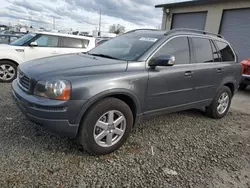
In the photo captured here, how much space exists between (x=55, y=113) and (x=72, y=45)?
5355 mm

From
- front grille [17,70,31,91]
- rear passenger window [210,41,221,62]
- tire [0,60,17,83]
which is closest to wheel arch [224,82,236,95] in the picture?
rear passenger window [210,41,221,62]

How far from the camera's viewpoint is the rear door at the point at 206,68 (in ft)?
12.6

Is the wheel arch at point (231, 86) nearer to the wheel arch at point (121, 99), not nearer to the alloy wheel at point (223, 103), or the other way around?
the alloy wheel at point (223, 103)

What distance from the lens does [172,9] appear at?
45.3 feet

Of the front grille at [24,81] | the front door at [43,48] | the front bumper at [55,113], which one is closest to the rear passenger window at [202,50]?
the front bumper at [55,113]

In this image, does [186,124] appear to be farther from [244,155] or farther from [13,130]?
[13,130]

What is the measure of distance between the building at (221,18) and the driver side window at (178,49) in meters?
8.23

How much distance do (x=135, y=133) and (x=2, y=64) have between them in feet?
15.9

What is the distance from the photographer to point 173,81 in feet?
11.1

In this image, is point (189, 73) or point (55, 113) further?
point (189, 73)

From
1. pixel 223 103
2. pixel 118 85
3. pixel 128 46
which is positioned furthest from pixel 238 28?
pixel 118 85

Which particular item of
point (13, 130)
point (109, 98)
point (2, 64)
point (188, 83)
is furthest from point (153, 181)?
point (2, 64)

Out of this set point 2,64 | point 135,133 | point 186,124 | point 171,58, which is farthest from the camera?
point 2,64

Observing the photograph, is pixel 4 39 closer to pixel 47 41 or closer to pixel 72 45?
pixel 47 41
